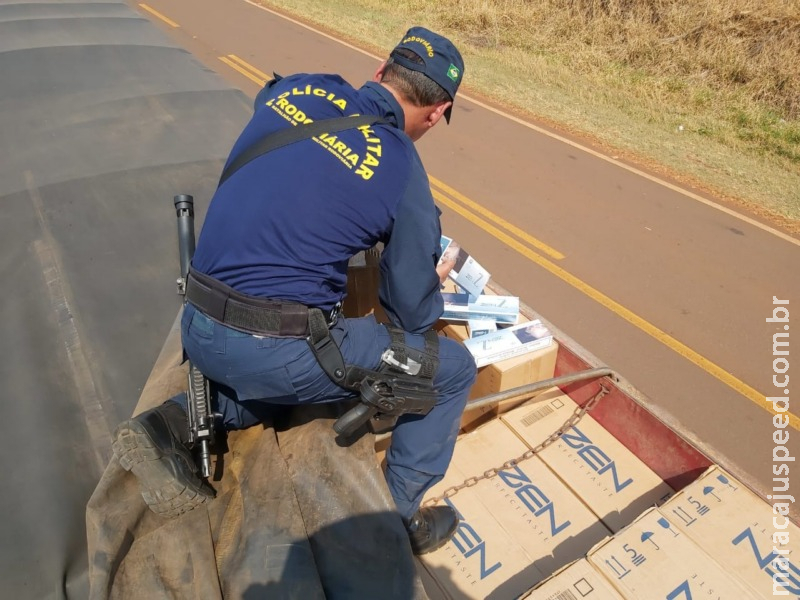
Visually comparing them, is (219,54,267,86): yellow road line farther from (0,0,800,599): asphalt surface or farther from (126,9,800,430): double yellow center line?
(126,9,800,430): double yellow center line

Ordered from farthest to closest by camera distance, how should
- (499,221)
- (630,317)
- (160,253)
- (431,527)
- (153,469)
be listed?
(499,221), (630,317), (160,253), (431,527), (153,469)

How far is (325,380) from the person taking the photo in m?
2.27

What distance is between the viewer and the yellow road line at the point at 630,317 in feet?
15.3

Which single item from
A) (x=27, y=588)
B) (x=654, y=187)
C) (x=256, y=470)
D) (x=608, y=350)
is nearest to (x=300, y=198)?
(x=256, y=470)

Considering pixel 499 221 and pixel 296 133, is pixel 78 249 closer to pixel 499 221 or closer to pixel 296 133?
pixel 296 133

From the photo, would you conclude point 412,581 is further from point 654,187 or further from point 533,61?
point 533,61

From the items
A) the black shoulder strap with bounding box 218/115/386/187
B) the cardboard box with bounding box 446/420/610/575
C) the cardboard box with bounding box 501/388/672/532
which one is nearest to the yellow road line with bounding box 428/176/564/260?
the cardboard box with bounding box 501/388/672/532

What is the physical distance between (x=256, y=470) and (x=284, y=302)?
68cm

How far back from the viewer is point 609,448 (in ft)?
10.3

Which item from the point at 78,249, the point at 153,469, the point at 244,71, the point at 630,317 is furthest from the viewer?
the point at 244,71

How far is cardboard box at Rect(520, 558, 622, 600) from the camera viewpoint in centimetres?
224

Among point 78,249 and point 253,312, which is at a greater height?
point 253,312

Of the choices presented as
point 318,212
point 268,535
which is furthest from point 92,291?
point 268,535

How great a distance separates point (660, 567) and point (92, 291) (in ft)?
9.75
